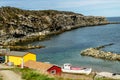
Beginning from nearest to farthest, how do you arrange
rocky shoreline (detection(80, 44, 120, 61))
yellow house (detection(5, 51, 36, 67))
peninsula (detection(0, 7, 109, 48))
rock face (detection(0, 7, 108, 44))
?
1. yellow house (detection(5, 51, 36, 67))
2. rocky shoreline (detection(80, 44, 120, 61))
3. peninsula (detection(0, 7, 109, 48))
4. rock face (detection(0, 7, 108, 44))

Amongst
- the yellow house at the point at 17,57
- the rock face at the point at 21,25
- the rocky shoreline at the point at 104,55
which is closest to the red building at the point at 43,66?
the yellow house at the point at 17,57

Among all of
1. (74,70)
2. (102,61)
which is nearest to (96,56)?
(102,61)

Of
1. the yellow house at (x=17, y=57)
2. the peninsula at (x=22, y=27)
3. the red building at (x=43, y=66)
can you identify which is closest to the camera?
the red building at (x=43, y=66)

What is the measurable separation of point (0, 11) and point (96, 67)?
362 ft

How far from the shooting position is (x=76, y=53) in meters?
90.9

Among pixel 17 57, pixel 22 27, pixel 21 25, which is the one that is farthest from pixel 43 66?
pixel 21 25

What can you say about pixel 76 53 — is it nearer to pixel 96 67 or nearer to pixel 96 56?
pixel 96 56

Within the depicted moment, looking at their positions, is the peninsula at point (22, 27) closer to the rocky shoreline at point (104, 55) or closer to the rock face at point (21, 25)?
the rock face at point (21, 25)

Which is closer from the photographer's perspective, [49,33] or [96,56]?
[96,56]

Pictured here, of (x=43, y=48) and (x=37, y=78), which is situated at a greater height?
(x=37, y=78)

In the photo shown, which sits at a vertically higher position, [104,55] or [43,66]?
[43,66]

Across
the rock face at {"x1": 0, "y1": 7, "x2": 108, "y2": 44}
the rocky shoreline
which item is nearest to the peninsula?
the rock face at {"x1": 0, "y1": 7, "x2": 108, "y2": 44}

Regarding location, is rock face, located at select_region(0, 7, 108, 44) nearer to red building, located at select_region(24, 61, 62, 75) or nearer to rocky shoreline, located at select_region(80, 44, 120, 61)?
Answer: rocky shoreline, located at select_region(80, 44, 120, 61)

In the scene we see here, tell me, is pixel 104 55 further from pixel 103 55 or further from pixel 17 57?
pixel 17 57
